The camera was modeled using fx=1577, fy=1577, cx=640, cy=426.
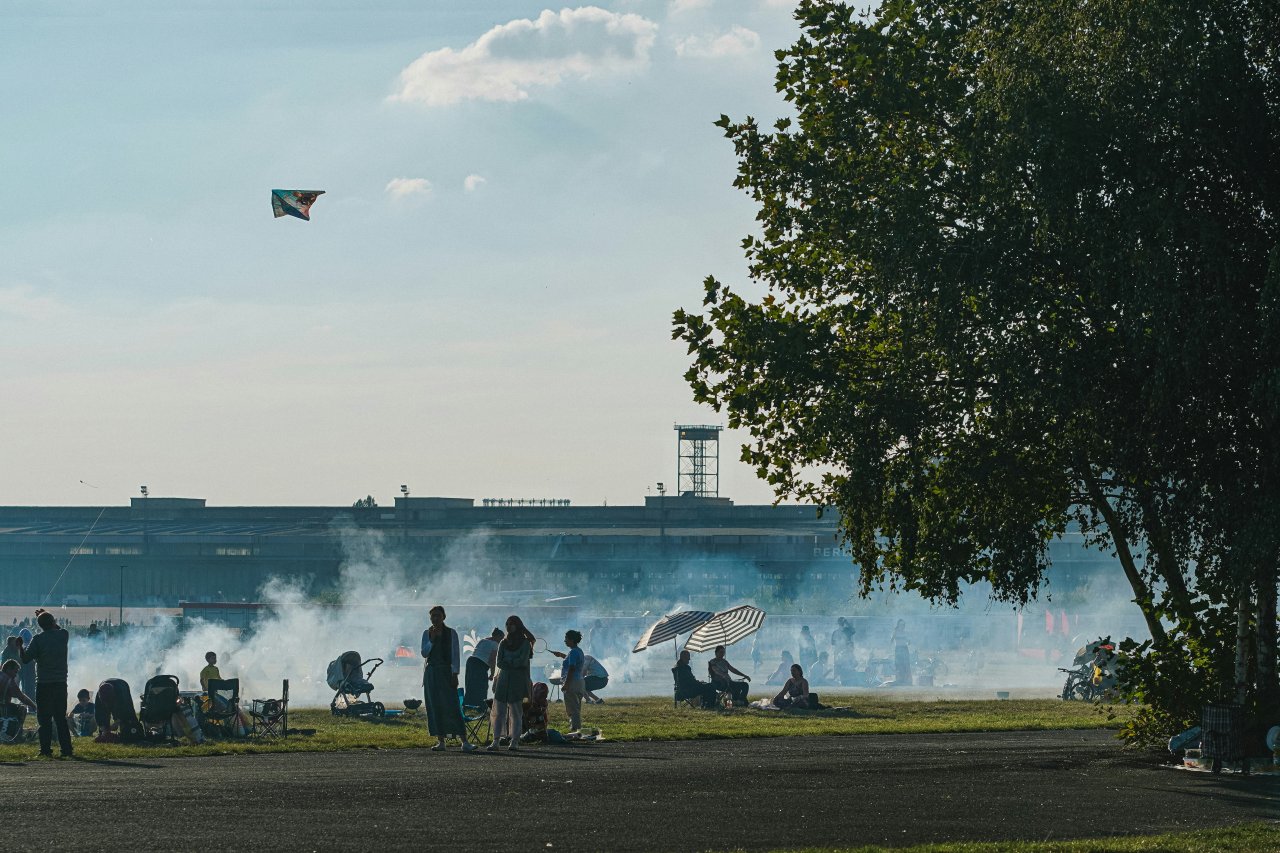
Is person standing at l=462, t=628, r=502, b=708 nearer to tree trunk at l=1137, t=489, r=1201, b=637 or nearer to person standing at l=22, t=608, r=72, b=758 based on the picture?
person standing at l=22, t=608, r=72, b=758

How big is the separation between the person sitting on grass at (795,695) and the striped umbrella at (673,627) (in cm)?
666

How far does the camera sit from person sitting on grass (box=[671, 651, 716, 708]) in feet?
96.8

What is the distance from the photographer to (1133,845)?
11.3 meters

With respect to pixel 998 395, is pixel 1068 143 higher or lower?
higher

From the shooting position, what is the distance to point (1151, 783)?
51.0ft

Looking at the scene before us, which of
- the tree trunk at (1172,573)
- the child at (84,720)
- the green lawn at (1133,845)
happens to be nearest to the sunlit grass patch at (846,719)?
the tree trunk at (1172,573)

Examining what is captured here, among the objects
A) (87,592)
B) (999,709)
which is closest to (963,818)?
(999,709)

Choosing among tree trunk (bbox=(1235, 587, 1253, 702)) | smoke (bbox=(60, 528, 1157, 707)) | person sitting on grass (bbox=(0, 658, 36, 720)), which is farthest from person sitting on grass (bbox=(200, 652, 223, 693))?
tree trunk (bbox=(1235, 587, 1253, 702))

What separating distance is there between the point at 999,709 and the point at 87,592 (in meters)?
94.2

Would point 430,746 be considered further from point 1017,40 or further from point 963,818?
point 1017,40

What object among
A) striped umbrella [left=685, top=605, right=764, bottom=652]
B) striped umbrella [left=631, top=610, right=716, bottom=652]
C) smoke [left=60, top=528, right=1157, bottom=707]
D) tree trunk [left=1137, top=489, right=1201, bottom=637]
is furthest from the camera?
smoke [left=60, top=528, right=1157, bottom=707]

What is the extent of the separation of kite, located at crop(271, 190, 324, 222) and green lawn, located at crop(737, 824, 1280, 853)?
23.3 m

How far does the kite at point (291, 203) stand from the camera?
104 feet

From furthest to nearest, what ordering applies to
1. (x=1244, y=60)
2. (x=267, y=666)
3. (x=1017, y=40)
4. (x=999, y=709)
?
(x=267, y=666)
(x=999, y=709)
(x=1017, y=40)
(x=1244, y=60)
